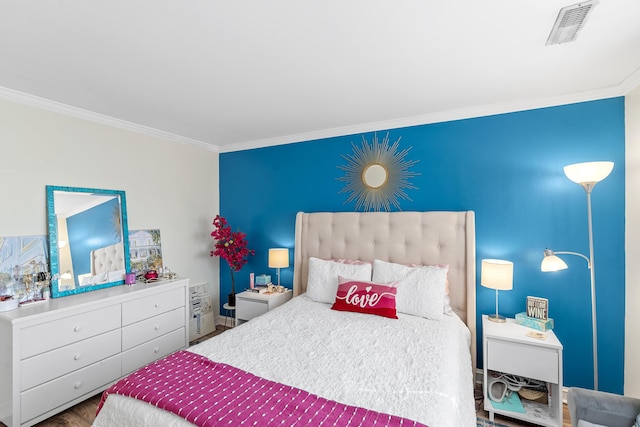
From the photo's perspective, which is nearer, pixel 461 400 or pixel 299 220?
pixel 461 400

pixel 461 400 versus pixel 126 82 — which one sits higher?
pixel 126 82

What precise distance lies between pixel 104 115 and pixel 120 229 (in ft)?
3.64

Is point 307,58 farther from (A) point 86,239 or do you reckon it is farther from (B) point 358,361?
(A) point 86,239

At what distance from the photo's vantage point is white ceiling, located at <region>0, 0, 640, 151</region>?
1438mm

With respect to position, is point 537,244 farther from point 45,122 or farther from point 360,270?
point 45,122

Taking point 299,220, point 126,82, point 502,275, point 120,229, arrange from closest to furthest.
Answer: point 126,82
point 502,275
point 120,229
point 299,220

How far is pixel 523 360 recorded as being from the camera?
2.13m

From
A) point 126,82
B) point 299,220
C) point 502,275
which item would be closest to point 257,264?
point 299,220

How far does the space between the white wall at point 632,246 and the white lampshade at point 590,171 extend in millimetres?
420

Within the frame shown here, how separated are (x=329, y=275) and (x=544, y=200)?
1.94 metres

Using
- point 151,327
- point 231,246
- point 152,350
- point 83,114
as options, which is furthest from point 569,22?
point 152,350

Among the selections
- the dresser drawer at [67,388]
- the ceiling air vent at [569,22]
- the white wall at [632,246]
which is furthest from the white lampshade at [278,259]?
the white wall at [632,246]

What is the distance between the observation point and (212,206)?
4102 millimetres

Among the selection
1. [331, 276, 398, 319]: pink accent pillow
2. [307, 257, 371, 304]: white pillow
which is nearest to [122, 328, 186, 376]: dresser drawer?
[307, 257, 371, 304]: white pillow
